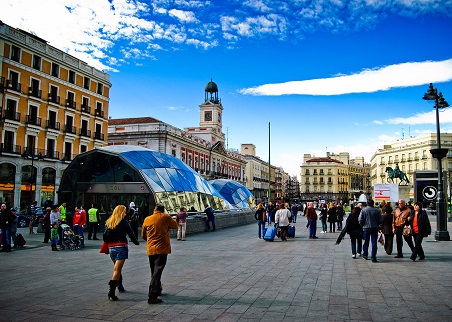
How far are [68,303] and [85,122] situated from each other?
46142mm

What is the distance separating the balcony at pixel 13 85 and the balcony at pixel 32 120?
296cm

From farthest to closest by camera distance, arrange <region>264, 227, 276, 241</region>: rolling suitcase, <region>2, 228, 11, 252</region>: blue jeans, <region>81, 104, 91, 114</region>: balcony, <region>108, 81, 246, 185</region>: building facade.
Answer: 1. <region>108, 81, 246, 185</region>: building facade
2. <region>81, 104, 91, 114</region>: balcony
3. <region>264, 227, 276, 241</region>: rolling suitcase
4. <region>2, 228, 11, 252</region>: blue jeans

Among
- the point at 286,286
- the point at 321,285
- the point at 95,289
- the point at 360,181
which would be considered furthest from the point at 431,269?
the point at 360,181

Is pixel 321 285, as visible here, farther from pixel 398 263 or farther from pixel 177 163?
pixel 177 163

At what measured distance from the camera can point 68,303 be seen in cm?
649

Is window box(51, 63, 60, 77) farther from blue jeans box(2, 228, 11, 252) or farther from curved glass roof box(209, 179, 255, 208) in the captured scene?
blue jeans box(2, 228, 11, 252)

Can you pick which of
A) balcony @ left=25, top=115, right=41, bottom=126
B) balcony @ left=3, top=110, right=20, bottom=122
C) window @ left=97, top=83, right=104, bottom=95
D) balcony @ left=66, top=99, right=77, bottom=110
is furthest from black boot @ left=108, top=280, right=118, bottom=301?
window @ left=97, top=83, right=104, bottom=95

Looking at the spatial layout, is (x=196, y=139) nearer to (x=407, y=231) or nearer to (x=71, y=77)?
(x=71, y=77)

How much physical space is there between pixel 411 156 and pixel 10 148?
7951 cm

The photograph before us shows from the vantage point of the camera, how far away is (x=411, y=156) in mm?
87688

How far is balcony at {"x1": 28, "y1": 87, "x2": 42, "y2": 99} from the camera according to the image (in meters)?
40.9

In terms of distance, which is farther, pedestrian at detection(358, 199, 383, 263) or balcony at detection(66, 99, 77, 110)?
balcony at detection(66, 99, 77, 110)

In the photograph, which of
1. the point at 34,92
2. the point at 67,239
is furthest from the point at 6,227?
the point at 34,92

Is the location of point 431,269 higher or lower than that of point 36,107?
lower
